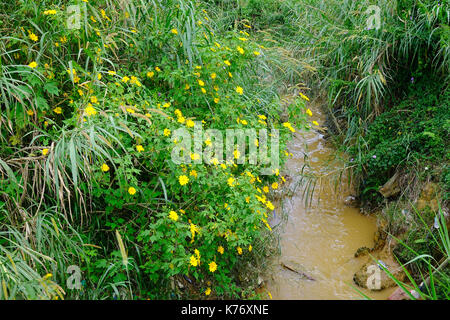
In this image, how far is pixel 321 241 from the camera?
12.4ft

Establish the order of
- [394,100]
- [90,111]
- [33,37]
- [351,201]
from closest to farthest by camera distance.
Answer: [90,111]
[33,37]
[351,201]
[394,100]

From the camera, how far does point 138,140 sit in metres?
2.47

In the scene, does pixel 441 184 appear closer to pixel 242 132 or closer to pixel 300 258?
pixel 300 258

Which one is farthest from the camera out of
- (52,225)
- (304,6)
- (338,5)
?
(304,6)

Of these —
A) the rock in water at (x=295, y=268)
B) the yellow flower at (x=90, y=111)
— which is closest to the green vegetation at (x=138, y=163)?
the yellow flower at (x=90, y=111)

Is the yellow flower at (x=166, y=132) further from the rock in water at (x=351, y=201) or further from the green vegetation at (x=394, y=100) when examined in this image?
the rock in water at (x=351, y=201)

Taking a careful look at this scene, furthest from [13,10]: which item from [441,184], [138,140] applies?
[441,184]

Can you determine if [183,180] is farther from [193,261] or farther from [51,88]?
[51,88]

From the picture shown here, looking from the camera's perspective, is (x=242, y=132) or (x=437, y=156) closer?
(x=242, y=132)

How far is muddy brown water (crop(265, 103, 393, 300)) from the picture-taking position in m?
3.23

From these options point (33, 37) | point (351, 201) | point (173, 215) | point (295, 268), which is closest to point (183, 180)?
point (173, 215)

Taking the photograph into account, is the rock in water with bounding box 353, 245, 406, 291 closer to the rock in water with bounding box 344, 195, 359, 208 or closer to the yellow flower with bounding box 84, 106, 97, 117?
the rock in water with bounding box 344, 195, 359, 208

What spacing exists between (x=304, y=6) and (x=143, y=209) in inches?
179

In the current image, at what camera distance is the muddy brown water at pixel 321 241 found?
3.23 m
